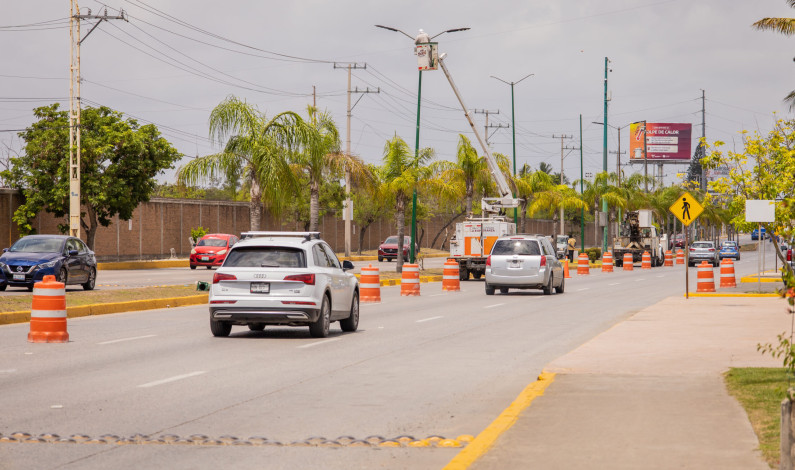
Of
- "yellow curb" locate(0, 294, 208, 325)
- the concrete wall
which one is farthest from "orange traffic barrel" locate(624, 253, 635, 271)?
"yellow curb" locate(0, 294, 208, 325)

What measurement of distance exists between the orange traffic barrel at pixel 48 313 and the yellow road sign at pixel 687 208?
16.5 meters

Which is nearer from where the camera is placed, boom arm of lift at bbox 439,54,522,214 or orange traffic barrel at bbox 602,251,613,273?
boom arm of lift at bbox 439,54,522,214

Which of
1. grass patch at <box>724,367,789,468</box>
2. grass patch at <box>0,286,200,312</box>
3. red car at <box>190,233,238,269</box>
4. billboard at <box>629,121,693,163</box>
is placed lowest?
grass patch at <box>724,367,789,468</box>

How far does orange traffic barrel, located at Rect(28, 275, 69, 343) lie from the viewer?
1595 centimetres

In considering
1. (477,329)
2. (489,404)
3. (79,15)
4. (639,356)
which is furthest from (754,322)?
(79,15)

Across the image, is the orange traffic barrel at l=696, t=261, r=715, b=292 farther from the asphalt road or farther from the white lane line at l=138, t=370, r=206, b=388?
the white lane line at l=138, t=370, r=206, b=388

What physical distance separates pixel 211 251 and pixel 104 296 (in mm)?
21420

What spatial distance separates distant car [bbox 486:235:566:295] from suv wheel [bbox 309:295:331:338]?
14.5 meters

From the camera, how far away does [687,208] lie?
2745cm

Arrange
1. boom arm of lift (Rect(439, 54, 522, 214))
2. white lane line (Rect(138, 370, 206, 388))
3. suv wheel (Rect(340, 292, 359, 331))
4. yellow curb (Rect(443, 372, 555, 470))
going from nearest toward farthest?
yellow curb (Rect(443, 372, 555, 470))
white lane line (Rect(138, 370, 206, 388))
suv wheel (Rect(340, 292, 359, 331))
boom arm of lift (Rect(439, 54, 522, 214))

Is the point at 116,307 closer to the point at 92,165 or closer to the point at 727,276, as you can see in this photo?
the point at 727,276

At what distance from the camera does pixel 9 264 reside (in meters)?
27.4

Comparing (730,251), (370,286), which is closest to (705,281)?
(370,286)

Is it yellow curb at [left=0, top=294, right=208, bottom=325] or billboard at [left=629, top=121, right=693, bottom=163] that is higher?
billboard at [left=629, top=121, right=693, bottom=163]
